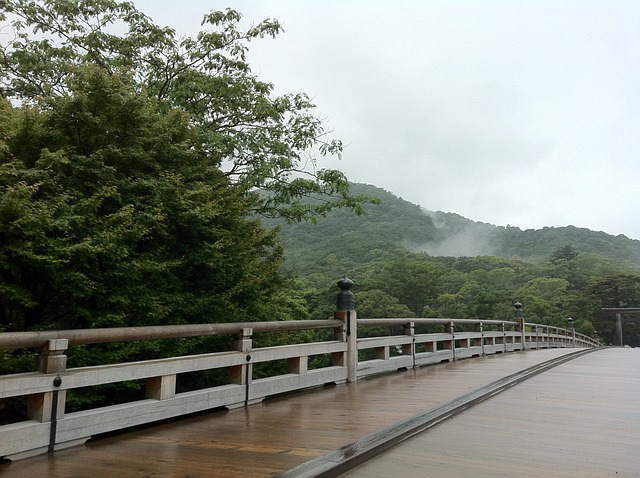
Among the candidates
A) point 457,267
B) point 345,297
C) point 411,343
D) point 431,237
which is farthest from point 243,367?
point 431,237

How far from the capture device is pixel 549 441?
3938 millimetres

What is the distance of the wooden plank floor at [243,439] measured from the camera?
119 inches

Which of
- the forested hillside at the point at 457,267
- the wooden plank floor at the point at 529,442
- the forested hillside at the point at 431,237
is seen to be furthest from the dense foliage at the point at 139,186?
the forested hillside at the point at 431,237

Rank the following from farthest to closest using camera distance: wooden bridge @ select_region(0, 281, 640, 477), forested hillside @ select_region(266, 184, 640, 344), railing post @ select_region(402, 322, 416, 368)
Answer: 1. forested hillside @ select_region(266, 184, 640, 344)
2. railing post @ select_region(402, 322, 416, 368)
3. wooden bridge @ select_region(0, 281, 640, 477)

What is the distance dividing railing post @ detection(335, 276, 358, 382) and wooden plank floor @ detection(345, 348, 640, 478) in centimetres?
198

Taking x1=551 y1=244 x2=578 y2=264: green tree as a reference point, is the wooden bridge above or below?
below

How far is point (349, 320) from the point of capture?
7.13 m

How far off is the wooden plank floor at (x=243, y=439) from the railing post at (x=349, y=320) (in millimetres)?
855

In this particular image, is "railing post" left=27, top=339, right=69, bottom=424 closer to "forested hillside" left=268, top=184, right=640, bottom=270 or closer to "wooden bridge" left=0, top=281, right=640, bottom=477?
"wooden bridge" left=0, top=281, right=640, bottom=477

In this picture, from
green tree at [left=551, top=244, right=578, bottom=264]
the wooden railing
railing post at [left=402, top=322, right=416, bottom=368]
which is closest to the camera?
the wooden railing

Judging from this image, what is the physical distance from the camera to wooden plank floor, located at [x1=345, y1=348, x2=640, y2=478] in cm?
316

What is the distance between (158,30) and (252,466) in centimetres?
1039

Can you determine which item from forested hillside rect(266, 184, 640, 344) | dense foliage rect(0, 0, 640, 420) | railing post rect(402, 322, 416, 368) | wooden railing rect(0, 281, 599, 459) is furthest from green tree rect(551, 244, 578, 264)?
wooden railing rect(0, 281, 599, 459)

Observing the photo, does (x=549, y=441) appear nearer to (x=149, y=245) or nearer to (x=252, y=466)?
(x=252, y=466)
